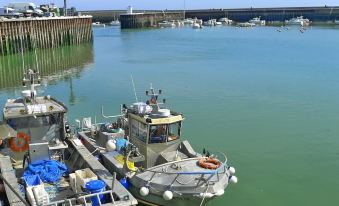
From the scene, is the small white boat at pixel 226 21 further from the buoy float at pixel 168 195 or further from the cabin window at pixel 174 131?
the buoy float at pixel 168 195

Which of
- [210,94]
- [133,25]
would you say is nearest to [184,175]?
[210,94]

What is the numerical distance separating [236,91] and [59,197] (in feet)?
65.7

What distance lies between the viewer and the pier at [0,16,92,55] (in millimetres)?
46812

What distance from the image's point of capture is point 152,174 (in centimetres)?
1095

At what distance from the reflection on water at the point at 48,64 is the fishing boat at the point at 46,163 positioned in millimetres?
17707

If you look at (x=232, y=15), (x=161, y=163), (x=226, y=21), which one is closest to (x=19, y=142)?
(x=161, y=163)

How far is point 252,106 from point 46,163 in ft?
51.3

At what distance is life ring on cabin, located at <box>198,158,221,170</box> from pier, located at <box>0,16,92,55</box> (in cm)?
3741

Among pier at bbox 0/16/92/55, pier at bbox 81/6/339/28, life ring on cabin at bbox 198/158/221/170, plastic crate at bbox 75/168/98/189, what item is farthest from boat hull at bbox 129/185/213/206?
pier at bbox 81/6/339/28

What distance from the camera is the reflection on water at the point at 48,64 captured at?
35.4 metres

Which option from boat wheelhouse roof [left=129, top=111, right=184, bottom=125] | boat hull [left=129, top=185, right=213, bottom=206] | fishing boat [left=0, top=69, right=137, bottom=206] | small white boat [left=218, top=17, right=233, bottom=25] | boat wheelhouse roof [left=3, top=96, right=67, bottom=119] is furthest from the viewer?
small white boat [left=218, top=17, right=233, bottom=25]

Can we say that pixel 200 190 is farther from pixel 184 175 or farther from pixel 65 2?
pixel 65 2

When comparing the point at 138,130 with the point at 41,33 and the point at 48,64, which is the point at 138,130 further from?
the point at 41,33

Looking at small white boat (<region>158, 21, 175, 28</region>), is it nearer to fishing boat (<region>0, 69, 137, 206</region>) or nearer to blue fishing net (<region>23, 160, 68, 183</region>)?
fishing boat (<region>0, 69, 137, 206</region>)
